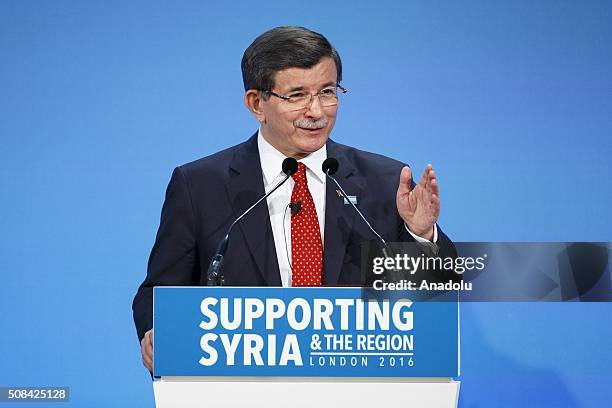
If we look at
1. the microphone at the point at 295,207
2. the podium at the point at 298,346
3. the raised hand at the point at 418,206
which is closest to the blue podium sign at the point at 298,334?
the podium at the point at 298,346

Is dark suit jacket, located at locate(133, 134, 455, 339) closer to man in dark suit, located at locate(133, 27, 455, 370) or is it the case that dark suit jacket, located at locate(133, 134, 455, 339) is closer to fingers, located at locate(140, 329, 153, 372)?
man in dark suit, located at locate(133, 27, 455, 370)

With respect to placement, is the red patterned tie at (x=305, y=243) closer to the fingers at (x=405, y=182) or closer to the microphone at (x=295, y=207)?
the microphone at (x=295, y=207)

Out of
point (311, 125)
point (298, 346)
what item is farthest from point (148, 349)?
point (311, 125)

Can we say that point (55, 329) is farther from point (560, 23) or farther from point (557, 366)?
point (560, 23)

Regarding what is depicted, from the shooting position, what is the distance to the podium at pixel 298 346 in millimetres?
1942

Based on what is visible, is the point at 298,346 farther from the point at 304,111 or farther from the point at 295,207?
the point at 304,111

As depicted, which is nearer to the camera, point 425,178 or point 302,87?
point 425,178

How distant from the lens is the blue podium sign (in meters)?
1.95

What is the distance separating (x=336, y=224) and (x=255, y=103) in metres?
0.49

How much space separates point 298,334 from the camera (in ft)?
6.43

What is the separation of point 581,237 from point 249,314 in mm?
2181

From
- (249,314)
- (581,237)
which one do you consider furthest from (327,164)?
(581,237)

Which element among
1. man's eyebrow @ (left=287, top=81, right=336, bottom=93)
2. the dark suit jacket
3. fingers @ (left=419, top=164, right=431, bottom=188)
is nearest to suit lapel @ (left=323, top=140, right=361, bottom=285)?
the dark suit jacket

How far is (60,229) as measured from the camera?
3.68 m
